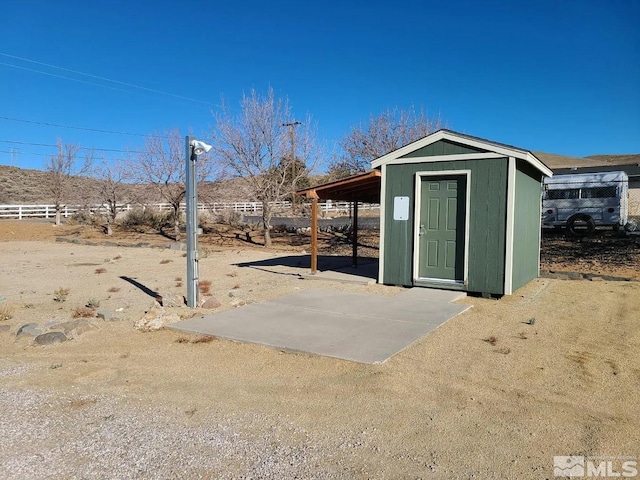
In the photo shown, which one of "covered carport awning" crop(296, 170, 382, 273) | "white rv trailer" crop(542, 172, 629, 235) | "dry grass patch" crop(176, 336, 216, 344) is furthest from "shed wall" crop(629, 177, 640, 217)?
"dry grass patch" crop(176, 336, 216, 344)

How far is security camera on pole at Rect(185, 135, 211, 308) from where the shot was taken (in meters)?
7.20

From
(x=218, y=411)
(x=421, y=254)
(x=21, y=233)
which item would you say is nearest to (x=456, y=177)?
(x=421, y=254)

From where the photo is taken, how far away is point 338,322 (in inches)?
255

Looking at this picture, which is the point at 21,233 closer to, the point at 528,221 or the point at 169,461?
the point at 528,221

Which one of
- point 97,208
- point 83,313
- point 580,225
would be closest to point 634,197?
point 580,225

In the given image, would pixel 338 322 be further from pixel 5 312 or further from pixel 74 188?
pixel 74 188

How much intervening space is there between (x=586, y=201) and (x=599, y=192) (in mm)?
545

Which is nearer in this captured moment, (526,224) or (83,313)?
(83,313)

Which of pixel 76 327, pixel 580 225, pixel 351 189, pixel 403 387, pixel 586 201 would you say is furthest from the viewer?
pixel 580 225

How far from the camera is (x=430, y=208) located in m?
9.05

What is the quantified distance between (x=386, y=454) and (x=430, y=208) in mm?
6505

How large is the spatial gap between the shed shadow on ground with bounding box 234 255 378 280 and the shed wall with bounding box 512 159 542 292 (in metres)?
2.85

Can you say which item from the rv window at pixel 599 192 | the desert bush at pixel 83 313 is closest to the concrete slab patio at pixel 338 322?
the desert bush at pixel 83 313

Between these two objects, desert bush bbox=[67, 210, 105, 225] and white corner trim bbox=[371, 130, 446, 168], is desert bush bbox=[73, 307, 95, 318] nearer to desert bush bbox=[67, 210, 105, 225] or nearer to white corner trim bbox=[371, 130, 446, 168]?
white corner trim bbox=[371, 130, 446, 168]
